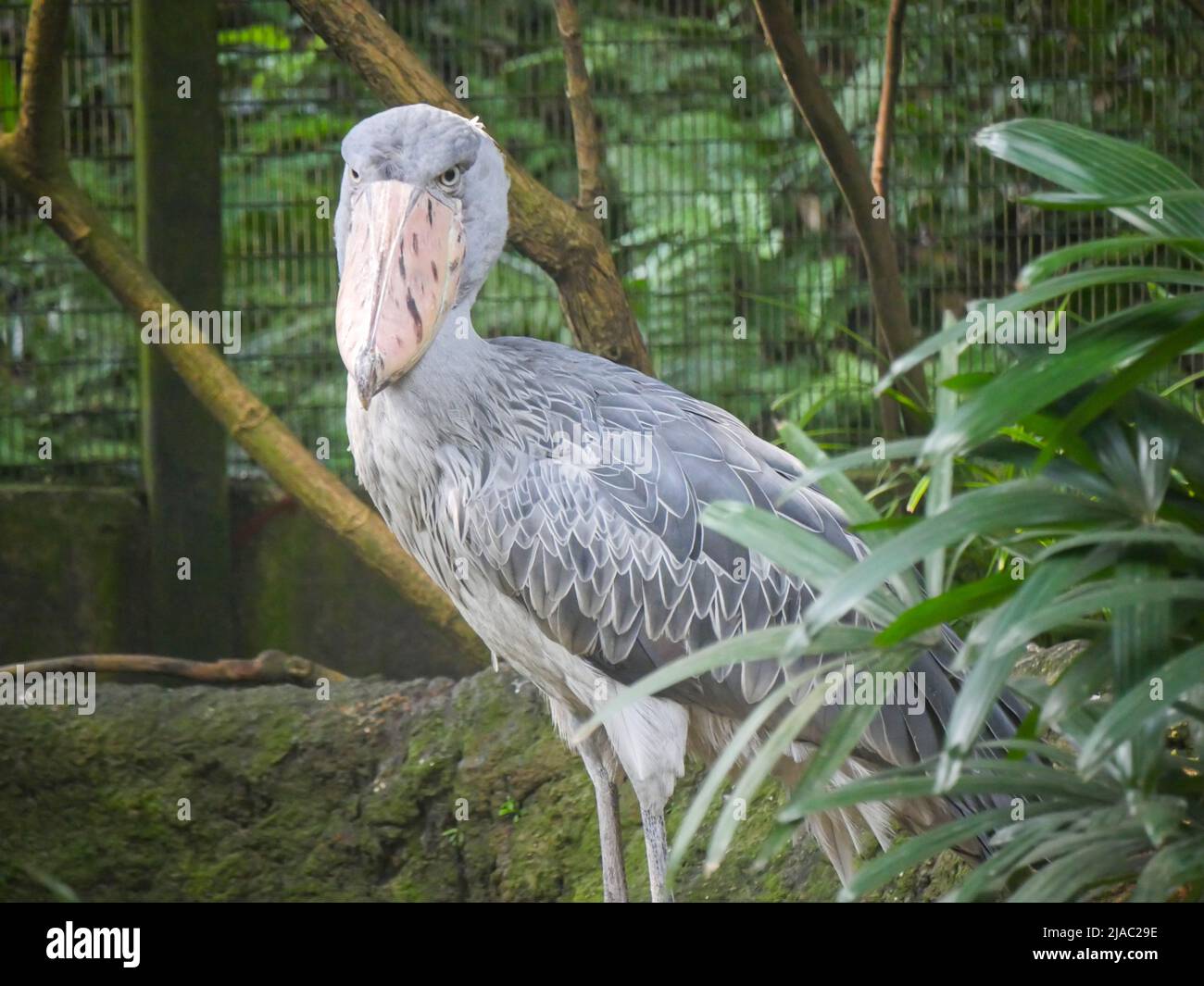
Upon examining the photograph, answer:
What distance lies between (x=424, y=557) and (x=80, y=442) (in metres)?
1.95

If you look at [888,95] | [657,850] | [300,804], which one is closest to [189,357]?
[300,804]

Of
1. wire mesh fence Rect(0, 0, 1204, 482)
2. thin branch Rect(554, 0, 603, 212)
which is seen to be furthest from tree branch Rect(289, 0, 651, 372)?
wire mesh fence Rect(0, 0, 1204, 482)

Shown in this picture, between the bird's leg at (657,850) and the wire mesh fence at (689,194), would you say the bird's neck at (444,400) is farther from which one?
the wire mesh fence at (689,194)

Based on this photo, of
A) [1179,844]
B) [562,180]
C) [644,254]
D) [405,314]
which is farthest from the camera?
[562,180]

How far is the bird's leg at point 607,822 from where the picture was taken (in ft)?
10.2

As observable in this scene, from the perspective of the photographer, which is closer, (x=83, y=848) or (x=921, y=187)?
(x=83, y=848)

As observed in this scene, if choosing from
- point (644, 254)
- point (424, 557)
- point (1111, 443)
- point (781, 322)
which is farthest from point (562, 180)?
point (1111, 443)

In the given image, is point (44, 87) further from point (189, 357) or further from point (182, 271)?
point (189, 357)

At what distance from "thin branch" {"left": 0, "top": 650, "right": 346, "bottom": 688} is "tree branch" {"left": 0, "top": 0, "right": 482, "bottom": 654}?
473mm

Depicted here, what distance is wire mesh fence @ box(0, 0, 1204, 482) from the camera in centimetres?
451

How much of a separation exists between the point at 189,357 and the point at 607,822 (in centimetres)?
177

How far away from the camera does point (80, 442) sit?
460 centimetres

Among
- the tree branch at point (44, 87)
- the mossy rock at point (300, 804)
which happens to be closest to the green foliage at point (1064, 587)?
the mossy rock at point (300, 804)

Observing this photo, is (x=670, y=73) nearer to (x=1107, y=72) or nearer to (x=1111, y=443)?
(x=1107, y=72)
